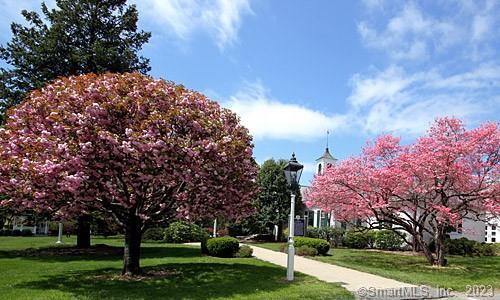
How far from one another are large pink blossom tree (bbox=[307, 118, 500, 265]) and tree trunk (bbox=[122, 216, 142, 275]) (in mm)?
8969

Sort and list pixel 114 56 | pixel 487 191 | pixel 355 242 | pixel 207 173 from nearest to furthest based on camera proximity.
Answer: pixel 207 173 < pixel 487 191 < pixel 114 56 < pixel 355 242

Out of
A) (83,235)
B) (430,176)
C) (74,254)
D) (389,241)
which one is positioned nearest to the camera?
(430,176)

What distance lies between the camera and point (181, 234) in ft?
96.9

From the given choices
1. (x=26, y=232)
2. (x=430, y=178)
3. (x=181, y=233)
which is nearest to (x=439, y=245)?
(x=430, y=178)

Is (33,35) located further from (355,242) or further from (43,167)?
(355,242)

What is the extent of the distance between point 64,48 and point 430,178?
18.0 m

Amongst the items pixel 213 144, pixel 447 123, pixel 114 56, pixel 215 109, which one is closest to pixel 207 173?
pixel 213 144

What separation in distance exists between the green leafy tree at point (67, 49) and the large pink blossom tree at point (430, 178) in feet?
40.8

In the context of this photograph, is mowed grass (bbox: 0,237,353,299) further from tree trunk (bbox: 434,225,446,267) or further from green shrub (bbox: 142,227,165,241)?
green shrub (bbox: 142,227,165,241)

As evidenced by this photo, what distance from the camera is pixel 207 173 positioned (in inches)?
415

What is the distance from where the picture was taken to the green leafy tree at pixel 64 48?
2120cm

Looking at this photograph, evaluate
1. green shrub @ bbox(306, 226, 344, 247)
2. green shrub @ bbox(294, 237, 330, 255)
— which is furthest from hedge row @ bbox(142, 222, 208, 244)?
green shrub @ bbox(294, 237, 330, 255)

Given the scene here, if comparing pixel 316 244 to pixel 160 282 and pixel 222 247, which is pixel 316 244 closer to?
pixel 222 247

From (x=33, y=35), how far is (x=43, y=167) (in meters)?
15.6
